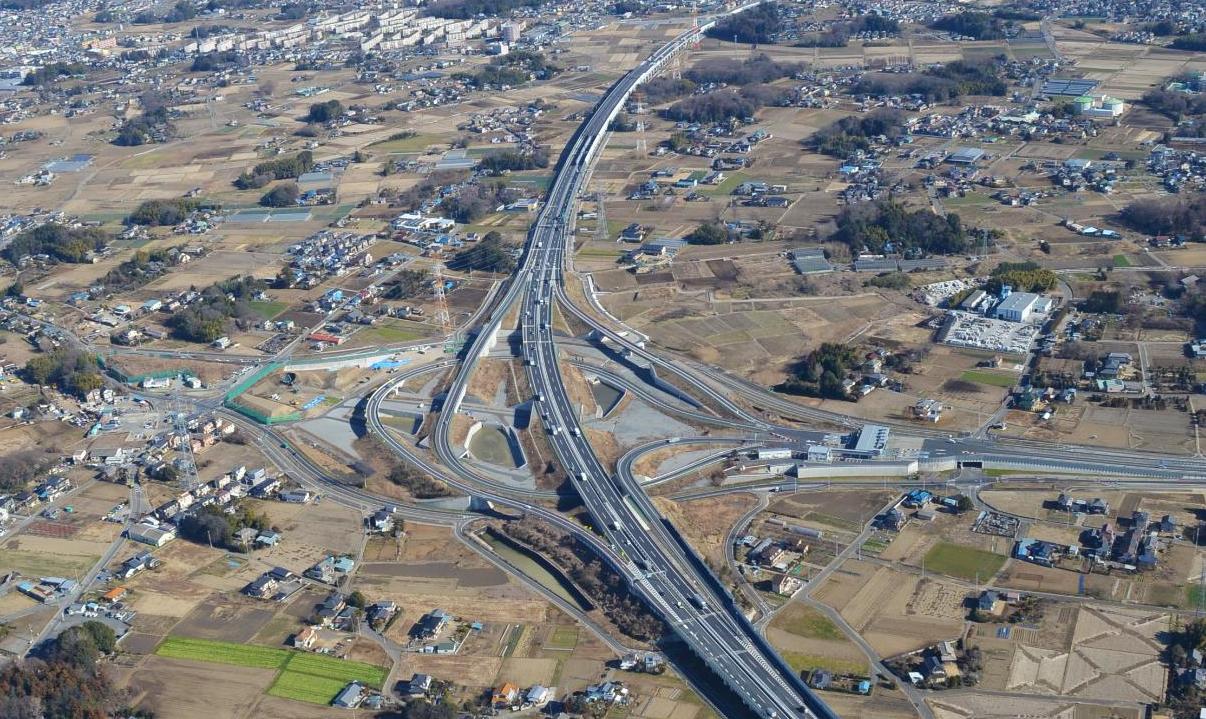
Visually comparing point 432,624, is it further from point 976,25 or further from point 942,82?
point 976,25

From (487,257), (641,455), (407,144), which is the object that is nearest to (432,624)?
(641,455)

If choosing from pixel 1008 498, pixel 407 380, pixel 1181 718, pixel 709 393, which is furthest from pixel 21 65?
pixel 1181 718

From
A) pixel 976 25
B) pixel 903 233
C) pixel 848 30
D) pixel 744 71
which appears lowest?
pixel 903 233

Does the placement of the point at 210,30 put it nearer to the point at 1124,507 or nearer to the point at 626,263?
the point at 626,263

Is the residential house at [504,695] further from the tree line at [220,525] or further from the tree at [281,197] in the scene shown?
the tree at [281,197]

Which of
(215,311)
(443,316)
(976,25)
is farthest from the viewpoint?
(976,25)

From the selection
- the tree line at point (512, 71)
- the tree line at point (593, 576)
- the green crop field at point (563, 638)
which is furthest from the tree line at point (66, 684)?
the tree line at point (512, 71)
